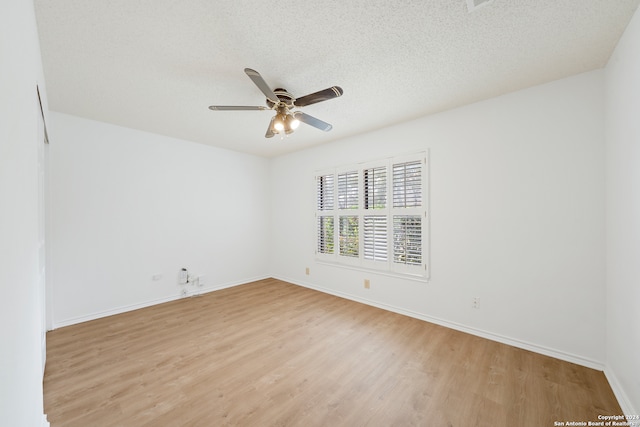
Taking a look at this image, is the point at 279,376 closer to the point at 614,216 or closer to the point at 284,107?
the point at 284,107

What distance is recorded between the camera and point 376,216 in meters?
3.72

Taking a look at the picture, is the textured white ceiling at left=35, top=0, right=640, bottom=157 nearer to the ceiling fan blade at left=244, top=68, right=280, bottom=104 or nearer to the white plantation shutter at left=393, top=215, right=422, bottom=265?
the ceiling fan blade at left=244, top=68, right=280, bottom=104

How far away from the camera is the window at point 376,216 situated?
10.9 feet

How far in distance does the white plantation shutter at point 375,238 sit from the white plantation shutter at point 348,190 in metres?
0.39

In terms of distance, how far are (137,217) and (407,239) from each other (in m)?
4.00

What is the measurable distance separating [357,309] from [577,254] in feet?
Result: 8.17

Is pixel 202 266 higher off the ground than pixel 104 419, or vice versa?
pixel 202 266

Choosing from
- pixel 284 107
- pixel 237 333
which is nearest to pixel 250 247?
pixel 237 333

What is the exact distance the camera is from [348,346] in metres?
2.60

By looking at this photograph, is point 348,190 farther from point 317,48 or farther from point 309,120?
point 317,48

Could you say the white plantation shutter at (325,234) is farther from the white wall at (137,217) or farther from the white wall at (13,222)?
the white wall at (13,222)

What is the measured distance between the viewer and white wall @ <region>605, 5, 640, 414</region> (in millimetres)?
1627

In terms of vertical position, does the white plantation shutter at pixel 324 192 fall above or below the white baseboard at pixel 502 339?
above

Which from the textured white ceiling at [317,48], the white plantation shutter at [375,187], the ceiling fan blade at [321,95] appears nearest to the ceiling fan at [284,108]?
the ceiling fan blade at [321,95]
